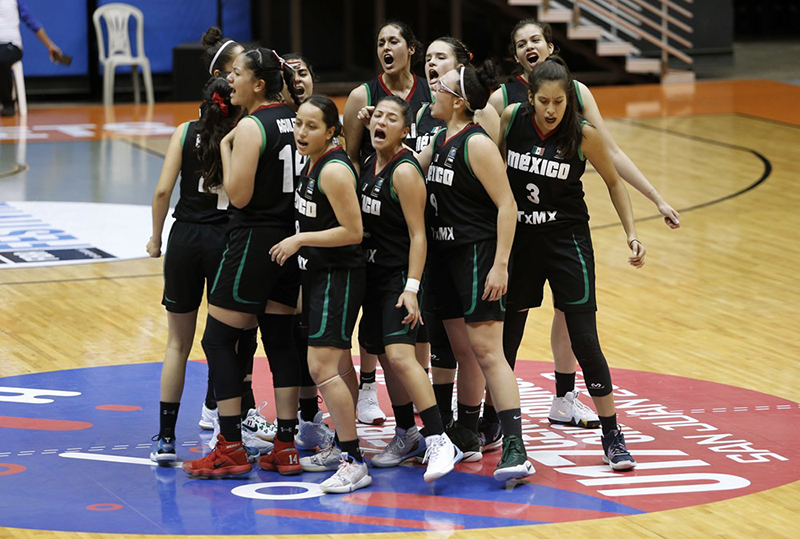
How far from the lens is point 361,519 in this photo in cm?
465

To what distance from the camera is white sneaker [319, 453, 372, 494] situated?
4.94 m

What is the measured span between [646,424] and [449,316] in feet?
3.71

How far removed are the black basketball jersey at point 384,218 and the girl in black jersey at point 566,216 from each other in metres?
0.49

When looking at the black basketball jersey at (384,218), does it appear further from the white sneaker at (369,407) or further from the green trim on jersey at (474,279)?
the white sneaker at (369,407)

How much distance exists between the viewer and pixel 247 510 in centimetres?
475

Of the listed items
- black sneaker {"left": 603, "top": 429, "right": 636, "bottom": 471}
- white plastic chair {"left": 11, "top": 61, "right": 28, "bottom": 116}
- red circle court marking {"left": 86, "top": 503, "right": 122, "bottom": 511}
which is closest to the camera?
red circle court marking {"left": 86, "top": 503, "right": 122, "bottom": 511}

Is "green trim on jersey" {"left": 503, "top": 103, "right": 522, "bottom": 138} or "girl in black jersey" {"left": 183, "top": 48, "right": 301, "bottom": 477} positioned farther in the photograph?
"green trim on jersey" {"left": 503, "top": 103, "right": 522, "bottom": 138}

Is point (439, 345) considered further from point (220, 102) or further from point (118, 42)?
point (118, 42)

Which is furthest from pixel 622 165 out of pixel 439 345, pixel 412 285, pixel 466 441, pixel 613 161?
pixel 466 441

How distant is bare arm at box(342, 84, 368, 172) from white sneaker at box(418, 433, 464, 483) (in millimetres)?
1425

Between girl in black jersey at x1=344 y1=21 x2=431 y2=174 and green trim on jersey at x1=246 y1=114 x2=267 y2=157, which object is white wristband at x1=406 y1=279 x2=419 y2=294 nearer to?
green trim on jersey at x1=246 y1=114 x2=267 y2=157

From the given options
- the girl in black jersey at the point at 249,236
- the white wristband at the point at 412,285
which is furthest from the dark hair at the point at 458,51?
the white wristband at the point at 412,285

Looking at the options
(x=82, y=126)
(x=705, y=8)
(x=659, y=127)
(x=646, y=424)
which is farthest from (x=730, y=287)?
(x=705, y=8)

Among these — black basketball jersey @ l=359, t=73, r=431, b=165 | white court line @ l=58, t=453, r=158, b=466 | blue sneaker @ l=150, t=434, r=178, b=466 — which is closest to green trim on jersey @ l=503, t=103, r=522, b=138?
black basketball jersey @ l=359, t=73, r=431, b=165
